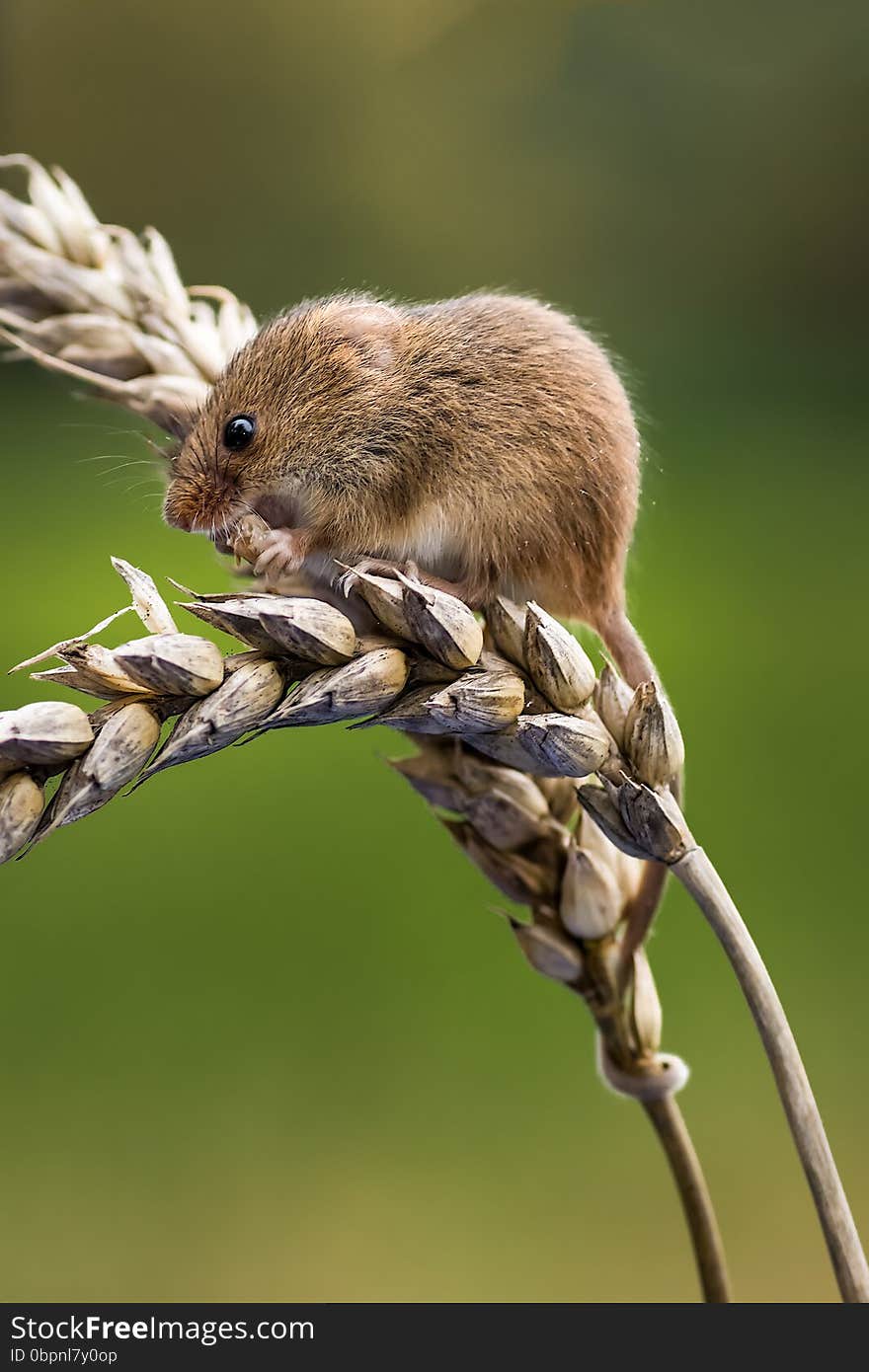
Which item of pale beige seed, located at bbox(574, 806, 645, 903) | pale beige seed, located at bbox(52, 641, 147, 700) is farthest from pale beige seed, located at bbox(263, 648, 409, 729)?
pale beige seed, located at bbox(574, 806, 645, 903)

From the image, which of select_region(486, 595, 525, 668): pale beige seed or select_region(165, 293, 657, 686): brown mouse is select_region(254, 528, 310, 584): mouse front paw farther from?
select_region(486, 595, 525, 668): pale beige seed

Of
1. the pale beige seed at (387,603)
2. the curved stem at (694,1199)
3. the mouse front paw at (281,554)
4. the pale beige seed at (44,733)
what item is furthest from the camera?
the mouse front paw at (281,554)

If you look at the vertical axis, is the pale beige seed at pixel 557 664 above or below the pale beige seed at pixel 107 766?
above

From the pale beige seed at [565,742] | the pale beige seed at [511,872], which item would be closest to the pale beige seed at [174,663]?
the pale beige seed at [565,742]

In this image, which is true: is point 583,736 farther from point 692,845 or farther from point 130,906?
point 130,906

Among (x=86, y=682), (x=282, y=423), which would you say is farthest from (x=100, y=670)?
(x=282, y=423)

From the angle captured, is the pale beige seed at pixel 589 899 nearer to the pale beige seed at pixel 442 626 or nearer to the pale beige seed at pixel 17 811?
the pale beige seed at pixel 442 626

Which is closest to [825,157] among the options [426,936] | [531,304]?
Answer: [426,936]
